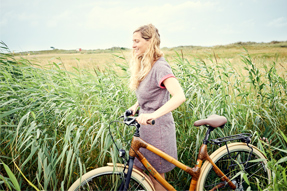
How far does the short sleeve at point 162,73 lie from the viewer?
1.52m

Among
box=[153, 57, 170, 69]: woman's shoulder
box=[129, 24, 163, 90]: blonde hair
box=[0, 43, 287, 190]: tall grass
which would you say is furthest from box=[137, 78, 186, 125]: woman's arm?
box=[0, 43, 287, 190]: tall grass

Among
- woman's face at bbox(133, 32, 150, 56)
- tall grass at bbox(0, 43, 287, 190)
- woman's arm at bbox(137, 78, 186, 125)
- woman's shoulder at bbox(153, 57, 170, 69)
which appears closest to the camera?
woman's arm at bbox(137, 78, 186, 125)

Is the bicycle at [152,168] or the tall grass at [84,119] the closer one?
the bicycle at [152,168]

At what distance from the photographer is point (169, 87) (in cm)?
150

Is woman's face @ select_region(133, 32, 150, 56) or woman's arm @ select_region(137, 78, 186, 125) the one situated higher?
woman's face @ select_region(133, 32, 150, 56)

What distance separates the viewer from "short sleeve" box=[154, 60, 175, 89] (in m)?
1.52

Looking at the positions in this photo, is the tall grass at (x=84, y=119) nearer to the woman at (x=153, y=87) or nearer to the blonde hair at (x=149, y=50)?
the woman at (x=153, y=87)

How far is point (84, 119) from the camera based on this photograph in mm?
2311

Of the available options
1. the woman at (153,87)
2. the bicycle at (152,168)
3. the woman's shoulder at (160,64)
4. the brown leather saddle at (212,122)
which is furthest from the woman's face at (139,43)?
the brown leather saddle at (212,122)

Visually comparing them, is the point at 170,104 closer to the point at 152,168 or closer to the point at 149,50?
the point at 149,50

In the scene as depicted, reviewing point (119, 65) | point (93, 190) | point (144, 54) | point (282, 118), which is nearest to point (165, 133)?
point (144, 54)

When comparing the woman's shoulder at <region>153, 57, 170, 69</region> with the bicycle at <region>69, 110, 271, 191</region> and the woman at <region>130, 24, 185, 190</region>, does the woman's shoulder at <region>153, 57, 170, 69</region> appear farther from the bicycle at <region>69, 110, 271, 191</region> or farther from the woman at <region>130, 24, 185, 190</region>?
the bicycle at <region>69, 110, 271, 191</region>

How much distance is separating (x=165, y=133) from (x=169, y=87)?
19.6 inches

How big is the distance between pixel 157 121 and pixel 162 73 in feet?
1.60
